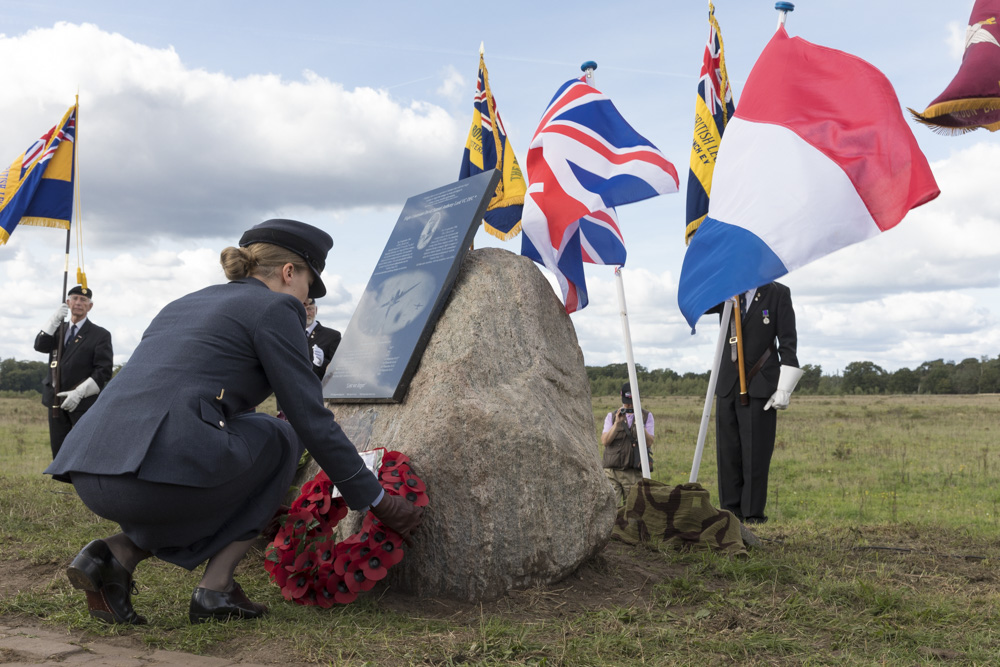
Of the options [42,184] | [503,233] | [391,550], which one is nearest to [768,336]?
[503,233]

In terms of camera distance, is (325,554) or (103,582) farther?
(325,554)

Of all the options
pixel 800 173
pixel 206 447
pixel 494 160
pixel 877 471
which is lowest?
pixel 877 471

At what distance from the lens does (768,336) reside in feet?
22.1

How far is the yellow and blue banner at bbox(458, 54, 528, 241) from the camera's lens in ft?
27.0

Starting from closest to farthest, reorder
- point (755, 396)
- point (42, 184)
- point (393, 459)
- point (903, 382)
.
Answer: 1. point (393, 459)
2. point (755, 396)
3. point (42, 184)
4. point (903, 382)

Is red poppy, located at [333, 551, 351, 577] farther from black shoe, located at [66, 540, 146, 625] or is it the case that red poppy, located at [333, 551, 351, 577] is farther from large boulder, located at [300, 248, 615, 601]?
black shoe, located at [66, 540, 146, 625]

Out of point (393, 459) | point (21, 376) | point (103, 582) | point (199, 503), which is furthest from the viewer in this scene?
point (21, 376)

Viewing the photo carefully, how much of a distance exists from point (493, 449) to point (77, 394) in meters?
6.06

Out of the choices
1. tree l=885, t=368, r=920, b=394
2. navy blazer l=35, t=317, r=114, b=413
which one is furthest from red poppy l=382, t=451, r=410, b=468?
tree l=885, t=368, r=920, b=394

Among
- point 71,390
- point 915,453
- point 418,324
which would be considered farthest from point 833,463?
point 71,390

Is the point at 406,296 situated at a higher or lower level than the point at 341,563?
higher

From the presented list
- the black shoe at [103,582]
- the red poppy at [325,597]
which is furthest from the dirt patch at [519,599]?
the red poppy at [325,597]

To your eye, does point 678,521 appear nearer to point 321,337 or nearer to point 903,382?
point 321,337

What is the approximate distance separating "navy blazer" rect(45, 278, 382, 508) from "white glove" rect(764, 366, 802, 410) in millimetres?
4090
